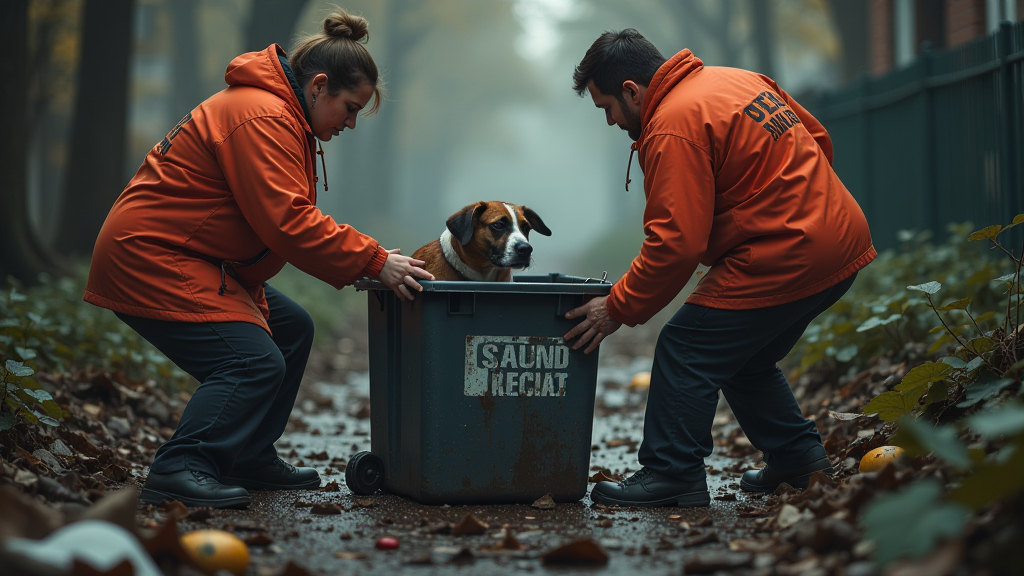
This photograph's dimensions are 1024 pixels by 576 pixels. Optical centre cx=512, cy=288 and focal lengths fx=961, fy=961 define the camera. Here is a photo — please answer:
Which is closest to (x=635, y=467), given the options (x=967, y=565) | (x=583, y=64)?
(x=583, y=64)

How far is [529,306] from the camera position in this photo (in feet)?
13.0

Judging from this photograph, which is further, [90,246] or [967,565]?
[90,246]

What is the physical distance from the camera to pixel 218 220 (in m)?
3.91

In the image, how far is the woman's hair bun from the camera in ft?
13.8

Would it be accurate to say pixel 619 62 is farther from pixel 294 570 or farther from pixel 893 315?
pixel 893 315

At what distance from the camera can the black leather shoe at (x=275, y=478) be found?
4.36 m

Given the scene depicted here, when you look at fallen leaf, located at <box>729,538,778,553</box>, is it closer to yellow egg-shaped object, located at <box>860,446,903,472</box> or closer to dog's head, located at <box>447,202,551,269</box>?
yellow egg-shaped object, located at <box>860,446,903,472</box>

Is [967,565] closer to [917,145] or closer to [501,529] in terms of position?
[501,529]

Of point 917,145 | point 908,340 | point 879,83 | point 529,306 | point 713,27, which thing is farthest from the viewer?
point 713,27

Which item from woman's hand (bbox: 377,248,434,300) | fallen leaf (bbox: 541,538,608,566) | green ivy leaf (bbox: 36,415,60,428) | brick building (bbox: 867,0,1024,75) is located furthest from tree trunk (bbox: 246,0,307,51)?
fallen leaf (bbox: 541,538,608,566)

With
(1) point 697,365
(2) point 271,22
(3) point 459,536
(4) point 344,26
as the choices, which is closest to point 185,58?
(2) point 271,22

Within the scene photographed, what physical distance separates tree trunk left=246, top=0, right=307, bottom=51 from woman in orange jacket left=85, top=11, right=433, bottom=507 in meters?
10.3

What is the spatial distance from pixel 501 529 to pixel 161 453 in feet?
4.53

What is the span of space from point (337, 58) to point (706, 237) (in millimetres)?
1726
